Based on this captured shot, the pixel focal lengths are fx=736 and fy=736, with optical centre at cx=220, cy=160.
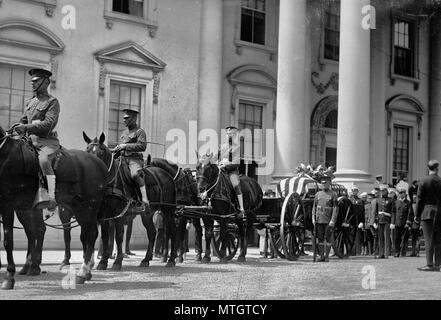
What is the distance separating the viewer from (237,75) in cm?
2481

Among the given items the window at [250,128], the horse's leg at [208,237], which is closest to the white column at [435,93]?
the window at [250,128]

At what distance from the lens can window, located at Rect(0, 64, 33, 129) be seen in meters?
19.6

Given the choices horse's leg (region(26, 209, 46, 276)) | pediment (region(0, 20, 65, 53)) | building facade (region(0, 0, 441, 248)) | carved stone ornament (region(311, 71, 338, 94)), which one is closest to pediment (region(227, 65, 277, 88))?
building facade (region(0, 0, 441, 248))

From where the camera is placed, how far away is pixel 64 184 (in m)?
10.9

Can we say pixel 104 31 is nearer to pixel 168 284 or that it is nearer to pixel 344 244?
pixel 344 244

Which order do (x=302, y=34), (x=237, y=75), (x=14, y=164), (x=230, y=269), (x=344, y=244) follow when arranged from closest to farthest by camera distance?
1. (x=14, y=164)
2. (x=230, y=269)
3. (x=344, y=244)
4. (x=302, y=34)
5. (x=237, y=75)

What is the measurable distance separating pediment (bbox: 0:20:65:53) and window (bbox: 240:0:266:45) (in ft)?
24.3

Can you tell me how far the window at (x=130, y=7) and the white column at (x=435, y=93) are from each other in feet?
45.7

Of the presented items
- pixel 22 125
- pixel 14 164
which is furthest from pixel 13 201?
pixel 22 125

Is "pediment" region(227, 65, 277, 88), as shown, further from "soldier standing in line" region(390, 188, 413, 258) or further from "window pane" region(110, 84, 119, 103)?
"soldier standing in line" region(390, 188, 413, 258)

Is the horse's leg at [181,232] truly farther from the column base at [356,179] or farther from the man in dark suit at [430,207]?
the column base at [356,179]

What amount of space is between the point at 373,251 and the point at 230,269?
28.4 feet

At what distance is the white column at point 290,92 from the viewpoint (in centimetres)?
2198

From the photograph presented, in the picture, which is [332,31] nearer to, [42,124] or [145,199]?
[145,199]
